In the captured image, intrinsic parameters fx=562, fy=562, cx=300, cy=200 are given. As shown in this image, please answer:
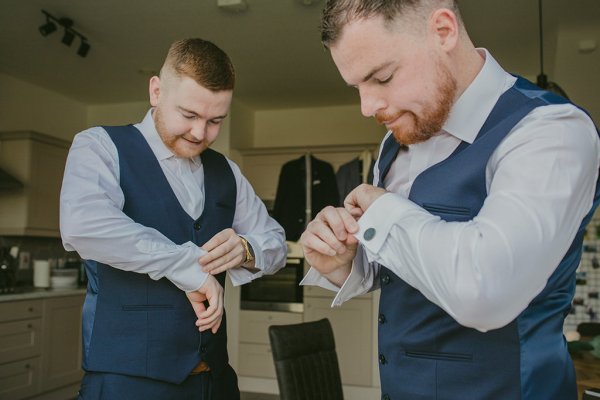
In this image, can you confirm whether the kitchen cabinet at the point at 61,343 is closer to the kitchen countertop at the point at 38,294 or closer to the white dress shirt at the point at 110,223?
the kitchen countertop at the point at 38,294

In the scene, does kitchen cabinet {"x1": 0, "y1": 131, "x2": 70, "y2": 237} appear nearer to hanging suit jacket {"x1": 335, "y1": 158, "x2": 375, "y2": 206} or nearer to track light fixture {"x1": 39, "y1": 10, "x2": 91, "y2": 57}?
track light fixture {"x1": 39, "y1": 10, "x2": 91, "y2": 57}

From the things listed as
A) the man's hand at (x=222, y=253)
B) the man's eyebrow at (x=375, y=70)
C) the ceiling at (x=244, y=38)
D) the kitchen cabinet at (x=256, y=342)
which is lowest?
the kitchen cabinet at (x=256, y=342)

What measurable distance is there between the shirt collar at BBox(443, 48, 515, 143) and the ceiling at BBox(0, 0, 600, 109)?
112 inches

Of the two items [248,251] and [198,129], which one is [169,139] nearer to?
[198,129]

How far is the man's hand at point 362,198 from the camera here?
2.89 ft

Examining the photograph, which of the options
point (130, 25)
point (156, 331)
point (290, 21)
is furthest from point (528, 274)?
point (130, 25)

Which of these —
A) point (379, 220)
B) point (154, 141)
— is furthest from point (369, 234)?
point (154, 141)

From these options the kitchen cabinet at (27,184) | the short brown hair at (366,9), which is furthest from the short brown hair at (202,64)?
the kitchen cabinet at (27,184)

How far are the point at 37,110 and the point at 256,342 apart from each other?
318 centimetres

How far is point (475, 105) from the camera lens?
0.93 m

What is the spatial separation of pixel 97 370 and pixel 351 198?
2.78 ft

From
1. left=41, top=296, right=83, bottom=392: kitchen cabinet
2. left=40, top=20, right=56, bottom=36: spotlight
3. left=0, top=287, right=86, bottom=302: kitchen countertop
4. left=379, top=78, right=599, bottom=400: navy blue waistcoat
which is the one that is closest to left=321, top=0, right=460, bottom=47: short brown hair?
left=379, top=78, right=599, bottom=400: navy blue waistcoat

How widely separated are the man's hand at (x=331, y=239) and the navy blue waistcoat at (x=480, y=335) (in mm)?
127

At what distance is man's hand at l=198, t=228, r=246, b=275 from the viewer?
56.2 inches
